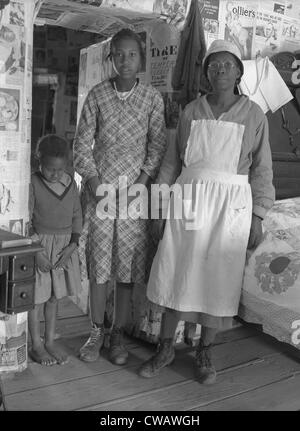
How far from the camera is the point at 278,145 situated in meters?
3.32

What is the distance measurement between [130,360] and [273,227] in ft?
3.51

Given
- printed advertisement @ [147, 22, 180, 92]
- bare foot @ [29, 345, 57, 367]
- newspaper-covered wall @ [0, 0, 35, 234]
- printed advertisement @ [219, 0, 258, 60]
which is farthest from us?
printed advertisement @ [219, 0, 258, 60]

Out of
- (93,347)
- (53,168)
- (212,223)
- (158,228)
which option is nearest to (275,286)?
(212,223)

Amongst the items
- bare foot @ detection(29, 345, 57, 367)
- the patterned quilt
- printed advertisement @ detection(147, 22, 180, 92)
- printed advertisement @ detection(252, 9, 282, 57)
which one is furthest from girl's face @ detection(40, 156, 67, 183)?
printed advertisement @ detection(252, 9, 282, 57)

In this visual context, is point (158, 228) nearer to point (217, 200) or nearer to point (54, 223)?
point (217, 200)

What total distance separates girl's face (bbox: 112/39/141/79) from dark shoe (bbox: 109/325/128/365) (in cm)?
131

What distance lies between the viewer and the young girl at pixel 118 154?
241 centimetres

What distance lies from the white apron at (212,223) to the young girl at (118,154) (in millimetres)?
218

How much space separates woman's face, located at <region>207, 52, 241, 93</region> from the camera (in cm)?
225

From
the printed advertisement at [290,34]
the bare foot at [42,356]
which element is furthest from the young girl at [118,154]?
the printed advertisement at [290,34]

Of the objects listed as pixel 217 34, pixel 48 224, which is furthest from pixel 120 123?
pixel 217 34

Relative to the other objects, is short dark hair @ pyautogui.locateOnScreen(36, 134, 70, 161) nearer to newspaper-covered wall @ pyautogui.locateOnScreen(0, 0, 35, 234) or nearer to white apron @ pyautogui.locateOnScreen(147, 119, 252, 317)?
newspaper-covered wall @ pyautogui.locateOnScreen(0, 0, 35, 234)
